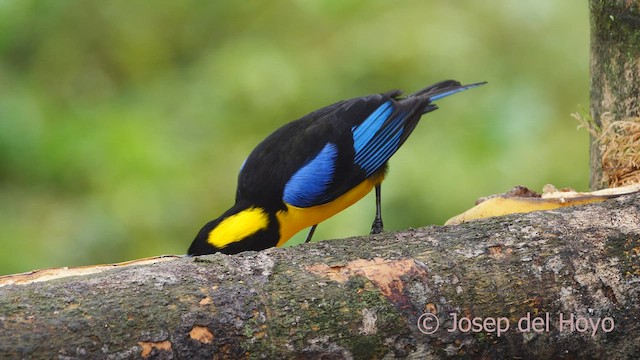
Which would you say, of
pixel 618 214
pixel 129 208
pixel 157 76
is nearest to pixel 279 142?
pixel 618 214

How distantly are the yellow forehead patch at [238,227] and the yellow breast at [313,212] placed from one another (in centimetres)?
8

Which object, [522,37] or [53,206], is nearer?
[53,206]

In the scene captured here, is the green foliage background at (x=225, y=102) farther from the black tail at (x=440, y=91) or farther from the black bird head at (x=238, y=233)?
the black bird head at (x=238, y=233)

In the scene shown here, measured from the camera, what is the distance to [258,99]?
5141 millimetres

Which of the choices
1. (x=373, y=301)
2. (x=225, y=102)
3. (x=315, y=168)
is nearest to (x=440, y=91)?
(x=315, y=168)

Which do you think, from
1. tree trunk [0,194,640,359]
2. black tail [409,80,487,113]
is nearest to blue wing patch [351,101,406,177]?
black tail [409,80,487,113]

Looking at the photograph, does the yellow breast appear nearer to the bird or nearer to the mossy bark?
the bird

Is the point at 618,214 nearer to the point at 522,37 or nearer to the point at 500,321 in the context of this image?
the point at 500,321

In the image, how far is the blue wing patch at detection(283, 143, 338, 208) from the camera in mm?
3020

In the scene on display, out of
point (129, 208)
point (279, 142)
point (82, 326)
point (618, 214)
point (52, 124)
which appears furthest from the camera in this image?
point (52, 124)

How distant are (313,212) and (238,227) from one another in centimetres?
32

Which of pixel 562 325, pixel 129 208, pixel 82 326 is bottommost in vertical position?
pixel 562 325

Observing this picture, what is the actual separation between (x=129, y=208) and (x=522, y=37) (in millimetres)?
2363
